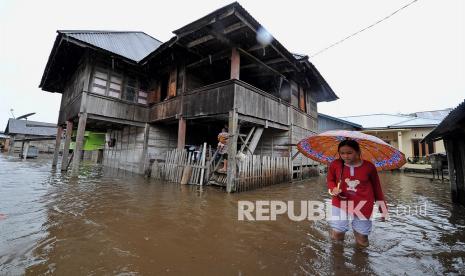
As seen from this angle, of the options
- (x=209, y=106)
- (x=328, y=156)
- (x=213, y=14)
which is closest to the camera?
(x=328, y=156)

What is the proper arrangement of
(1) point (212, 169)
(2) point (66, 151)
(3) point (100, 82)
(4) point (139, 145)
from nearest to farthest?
(1) point (212, 169), (2) point (66, 151), (3) point (100, 82), (4) point (139, 145)

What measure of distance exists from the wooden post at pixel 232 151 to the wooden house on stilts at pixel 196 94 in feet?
0.11

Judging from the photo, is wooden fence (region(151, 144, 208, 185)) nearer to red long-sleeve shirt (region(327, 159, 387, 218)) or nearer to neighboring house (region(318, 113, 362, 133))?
red long-sleeve shirt (region(327, 159, 387, 218))

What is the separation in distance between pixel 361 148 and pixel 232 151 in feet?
15.5

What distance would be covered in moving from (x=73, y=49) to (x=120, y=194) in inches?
372

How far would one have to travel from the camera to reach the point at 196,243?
2.98 m

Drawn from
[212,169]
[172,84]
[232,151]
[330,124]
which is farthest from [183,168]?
[330,124]

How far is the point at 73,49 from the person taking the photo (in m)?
11.2

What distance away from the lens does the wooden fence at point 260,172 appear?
7.35 meters

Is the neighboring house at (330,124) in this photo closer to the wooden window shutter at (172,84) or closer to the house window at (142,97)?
the wooden window shutter at (172,84)

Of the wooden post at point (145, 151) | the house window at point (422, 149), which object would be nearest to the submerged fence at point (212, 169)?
the wooden post at point (145, 151)

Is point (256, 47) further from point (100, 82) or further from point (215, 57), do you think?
point (100, 82)

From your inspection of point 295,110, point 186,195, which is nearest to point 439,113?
point 295,110

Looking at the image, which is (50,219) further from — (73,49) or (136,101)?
(73,49)
